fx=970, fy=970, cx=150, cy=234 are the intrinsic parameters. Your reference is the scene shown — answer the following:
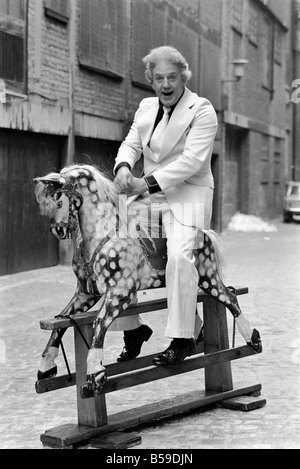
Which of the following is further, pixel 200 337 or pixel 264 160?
pixel 264 160

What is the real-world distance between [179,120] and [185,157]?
0.24 meters

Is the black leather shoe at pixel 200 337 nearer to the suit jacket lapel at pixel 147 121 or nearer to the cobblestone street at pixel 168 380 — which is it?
the cobblestone street at pixel 168 380

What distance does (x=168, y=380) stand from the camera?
7.17 metres

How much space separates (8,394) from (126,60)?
11992 mm

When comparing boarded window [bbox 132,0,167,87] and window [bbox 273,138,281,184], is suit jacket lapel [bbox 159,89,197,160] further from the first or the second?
window [bbox 273,138,281,184]

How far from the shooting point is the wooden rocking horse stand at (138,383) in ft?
17.2

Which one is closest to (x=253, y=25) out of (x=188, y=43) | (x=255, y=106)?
(x=255, y=106)

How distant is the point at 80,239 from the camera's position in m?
5.42

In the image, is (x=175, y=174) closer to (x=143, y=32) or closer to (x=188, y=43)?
(x=143, y=32)

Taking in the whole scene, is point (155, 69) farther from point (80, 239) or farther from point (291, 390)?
point (291, 390)

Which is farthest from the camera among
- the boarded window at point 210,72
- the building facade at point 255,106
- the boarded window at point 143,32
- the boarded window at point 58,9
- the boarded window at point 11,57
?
the building facade at point 255,106

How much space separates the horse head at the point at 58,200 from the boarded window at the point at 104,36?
35.3 ft

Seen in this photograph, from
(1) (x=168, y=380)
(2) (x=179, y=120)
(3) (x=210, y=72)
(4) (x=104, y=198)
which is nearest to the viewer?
(4) (x=104, y=198)

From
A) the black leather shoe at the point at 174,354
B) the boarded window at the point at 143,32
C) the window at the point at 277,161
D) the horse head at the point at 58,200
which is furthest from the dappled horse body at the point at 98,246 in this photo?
the window at the point at 277,161
